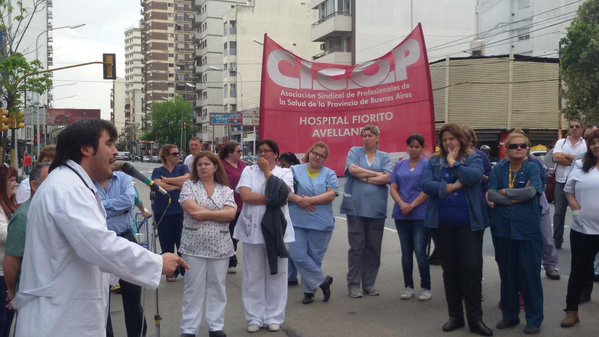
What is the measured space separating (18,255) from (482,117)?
125 ft

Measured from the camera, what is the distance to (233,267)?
32.1 feet

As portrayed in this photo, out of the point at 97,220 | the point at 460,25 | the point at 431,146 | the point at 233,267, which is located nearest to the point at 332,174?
the point at 431,146

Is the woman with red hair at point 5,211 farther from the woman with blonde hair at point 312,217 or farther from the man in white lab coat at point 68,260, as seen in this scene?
the woman with blonde hair at point 312,217

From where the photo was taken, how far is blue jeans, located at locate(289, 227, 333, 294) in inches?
293

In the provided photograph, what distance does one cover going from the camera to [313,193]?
7598mm

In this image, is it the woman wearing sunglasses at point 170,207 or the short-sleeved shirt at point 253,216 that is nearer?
the short-sleeved shirt at point 253,216

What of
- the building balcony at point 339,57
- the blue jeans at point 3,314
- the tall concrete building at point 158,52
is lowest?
the blue jeans at point 3,314

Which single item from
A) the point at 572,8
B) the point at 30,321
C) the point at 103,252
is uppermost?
the point at 572,8

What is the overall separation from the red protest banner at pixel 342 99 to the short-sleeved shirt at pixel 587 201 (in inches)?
78.9

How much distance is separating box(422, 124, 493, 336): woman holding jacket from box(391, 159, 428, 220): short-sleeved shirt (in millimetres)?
990

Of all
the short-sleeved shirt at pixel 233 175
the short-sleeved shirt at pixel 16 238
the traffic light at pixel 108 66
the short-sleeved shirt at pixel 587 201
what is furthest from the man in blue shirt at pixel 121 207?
the traffic light at pixel 108 66

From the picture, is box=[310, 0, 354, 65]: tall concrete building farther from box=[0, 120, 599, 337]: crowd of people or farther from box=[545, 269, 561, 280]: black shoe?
box=[0, 120, 599, 337]: crowd of people

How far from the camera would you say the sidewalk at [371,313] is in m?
6.38

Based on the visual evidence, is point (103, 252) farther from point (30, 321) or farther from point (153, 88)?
point (153, 88)
